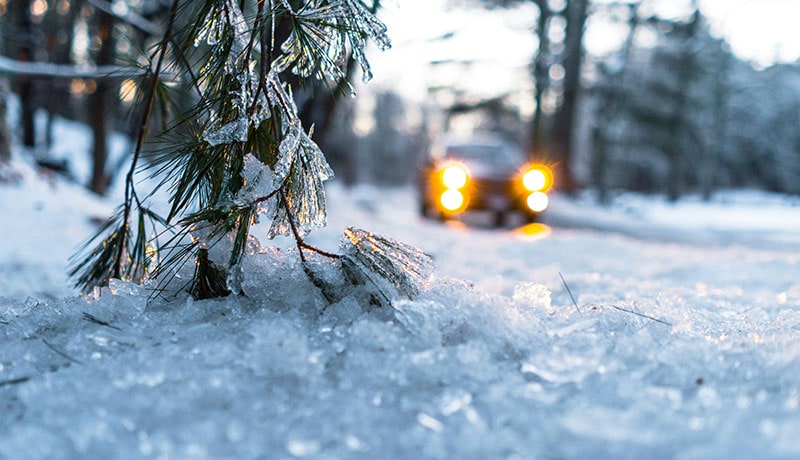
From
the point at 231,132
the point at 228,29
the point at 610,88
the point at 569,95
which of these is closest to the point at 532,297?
the point at 231,132

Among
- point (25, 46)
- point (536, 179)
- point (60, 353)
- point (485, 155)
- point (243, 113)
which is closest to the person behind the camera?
point (60, 353)

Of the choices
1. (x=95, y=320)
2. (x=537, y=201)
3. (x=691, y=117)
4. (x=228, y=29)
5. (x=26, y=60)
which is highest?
(x=26, y=60)

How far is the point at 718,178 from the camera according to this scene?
30.3 meters

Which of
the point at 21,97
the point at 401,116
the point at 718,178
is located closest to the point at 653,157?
the point at 718,178

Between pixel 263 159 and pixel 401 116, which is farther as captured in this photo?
pixel 401 116

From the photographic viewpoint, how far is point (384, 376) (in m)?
1.21

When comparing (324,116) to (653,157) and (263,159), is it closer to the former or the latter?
(263,159)

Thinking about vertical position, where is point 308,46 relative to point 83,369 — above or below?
above

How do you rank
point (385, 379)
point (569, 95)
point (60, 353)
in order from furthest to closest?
point (569, 95), point (60, 353), point (385, 379)

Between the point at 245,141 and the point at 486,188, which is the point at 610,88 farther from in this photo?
the point at 245,141

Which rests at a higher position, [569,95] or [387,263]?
[569,95]

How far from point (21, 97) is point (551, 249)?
8887 mm

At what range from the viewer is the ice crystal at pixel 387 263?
65.4 inches

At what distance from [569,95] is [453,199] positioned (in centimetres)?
861
